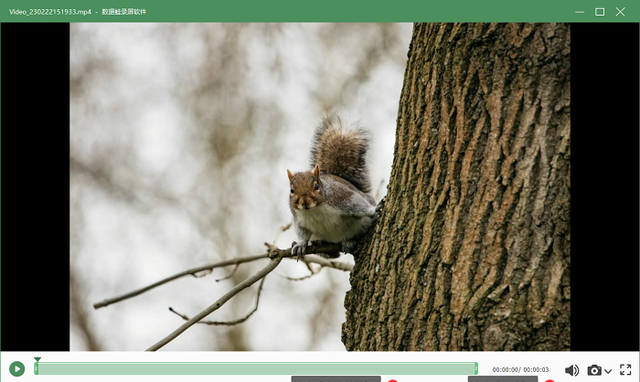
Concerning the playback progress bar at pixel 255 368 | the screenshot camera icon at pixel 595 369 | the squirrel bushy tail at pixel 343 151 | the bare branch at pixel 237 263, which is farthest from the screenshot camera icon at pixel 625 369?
the squirrel bushy tail at pixel 343 151

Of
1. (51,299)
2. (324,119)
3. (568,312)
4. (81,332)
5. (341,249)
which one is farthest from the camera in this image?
(81,332)

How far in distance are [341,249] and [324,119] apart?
38.5 inches

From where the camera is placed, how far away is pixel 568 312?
1510 mm

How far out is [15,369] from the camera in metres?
1.70

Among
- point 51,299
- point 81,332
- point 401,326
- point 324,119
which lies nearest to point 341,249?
point 401,326

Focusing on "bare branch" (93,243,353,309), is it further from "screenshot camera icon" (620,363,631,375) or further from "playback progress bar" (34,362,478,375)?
"screenshot camera icon" (620,363,631,375)

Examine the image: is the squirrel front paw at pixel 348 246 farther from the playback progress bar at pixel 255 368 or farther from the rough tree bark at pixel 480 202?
the playback progress bar at pixel 255 368

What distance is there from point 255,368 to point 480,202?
0.82 m

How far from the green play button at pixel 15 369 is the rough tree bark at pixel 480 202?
1042mm

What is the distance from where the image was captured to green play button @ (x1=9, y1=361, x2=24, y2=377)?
170 cm

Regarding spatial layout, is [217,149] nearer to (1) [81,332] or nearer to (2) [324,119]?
(1) [81,332]

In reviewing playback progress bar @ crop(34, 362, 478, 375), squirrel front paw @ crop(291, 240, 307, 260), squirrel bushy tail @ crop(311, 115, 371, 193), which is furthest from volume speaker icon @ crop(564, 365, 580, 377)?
squirrel bushy tail @ crop(311, 115, 371, 193)

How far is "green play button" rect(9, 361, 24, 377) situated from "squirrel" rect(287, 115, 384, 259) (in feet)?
3.76

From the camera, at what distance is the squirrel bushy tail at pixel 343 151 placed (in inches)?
119
